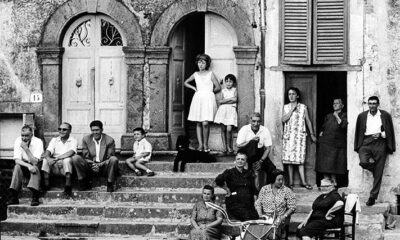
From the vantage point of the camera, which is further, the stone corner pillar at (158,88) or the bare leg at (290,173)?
the stone corner pillar at (158,88)

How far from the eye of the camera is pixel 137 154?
20.1m

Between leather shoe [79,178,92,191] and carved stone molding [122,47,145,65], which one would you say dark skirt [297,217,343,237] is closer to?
leather shoe [79,178,92,191]

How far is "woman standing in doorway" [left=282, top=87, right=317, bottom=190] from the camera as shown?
20.0 metres

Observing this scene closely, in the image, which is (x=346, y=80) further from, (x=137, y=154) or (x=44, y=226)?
(x=44, y=226)

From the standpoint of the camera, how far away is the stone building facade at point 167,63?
19875 mm

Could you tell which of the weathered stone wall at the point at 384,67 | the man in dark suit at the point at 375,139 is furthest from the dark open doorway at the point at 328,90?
the man in dark suit at the point at 375,139

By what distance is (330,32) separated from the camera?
20.1 metres

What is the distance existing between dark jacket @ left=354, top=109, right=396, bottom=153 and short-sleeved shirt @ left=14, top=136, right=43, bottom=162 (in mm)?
5718

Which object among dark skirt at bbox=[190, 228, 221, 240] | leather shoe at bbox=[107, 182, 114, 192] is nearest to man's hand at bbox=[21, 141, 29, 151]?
leather shoe at bbox=[107, 182, 114, 192]

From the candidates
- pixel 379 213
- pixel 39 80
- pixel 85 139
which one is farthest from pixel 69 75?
pixel 379 213

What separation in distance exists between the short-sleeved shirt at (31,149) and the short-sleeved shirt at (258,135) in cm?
360

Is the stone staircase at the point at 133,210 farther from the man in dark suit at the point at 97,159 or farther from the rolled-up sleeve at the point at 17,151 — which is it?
the rolled-up sleeve at the point at 17,151

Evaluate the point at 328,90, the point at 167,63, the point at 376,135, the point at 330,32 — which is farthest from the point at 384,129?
the point at 167,63

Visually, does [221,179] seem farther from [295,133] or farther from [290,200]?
[295,133]
